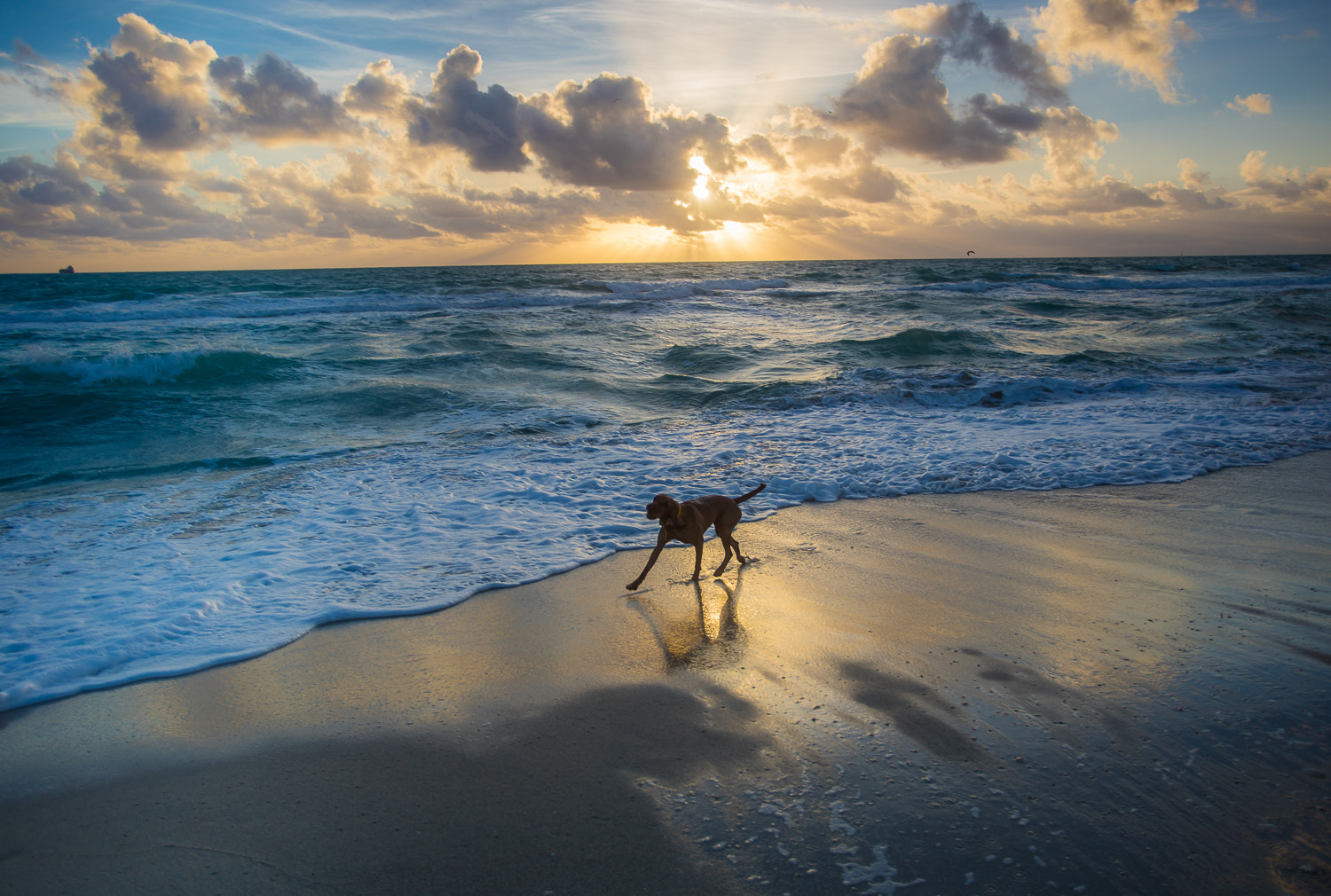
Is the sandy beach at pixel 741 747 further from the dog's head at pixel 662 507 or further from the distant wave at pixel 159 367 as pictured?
the distant wave at pixel 159 367

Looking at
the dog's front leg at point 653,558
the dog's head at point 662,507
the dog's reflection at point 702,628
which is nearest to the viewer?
the dog's reflection at point 702,628

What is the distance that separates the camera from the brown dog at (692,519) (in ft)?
13.3

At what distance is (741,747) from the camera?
2.81 meters

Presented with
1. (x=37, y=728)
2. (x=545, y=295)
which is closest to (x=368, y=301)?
(x=545, y=295)

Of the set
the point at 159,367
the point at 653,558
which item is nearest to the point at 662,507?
the point at 653,558

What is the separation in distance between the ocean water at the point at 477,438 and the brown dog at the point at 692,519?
3.55 ft

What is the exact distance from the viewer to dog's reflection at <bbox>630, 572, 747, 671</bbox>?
3.60m

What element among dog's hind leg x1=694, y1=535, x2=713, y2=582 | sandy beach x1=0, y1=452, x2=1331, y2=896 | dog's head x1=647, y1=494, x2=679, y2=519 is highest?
dog's head x1=647, y1=494, x2=679, y2=519

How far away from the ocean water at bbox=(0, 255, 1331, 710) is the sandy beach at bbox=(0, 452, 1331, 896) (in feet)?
2.77

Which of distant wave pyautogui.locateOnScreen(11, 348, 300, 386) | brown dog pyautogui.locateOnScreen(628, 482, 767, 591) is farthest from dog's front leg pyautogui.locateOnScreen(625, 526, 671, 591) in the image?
distant wave pyautogui.locateOnScreen(11, 348, 300, 386)

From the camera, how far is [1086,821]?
2.31 m

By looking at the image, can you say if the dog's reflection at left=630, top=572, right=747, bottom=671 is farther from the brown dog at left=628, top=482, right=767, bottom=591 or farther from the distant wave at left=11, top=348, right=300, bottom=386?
the distant wave at left=11, top=348, right=300, bottom=386

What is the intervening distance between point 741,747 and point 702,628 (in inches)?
44.7

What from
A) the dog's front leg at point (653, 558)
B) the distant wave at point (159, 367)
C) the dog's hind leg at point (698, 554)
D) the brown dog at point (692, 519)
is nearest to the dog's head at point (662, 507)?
the brown dog at point (692, 519)
